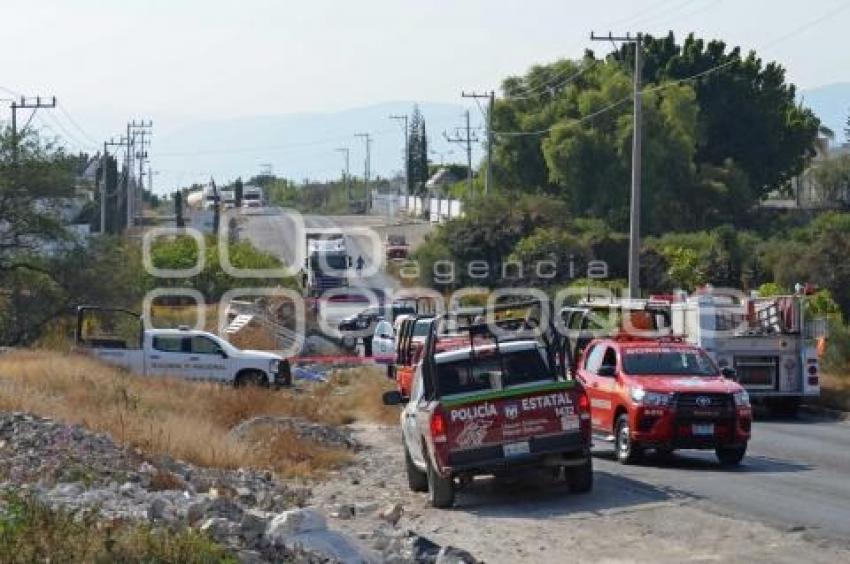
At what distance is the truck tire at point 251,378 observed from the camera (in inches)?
1628

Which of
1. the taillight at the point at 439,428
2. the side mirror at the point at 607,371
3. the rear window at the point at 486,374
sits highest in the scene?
the rear window at the point at 486,374

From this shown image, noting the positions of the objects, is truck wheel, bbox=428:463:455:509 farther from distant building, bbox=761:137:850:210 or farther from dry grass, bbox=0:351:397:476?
distant building, bbox=761:137:850:210

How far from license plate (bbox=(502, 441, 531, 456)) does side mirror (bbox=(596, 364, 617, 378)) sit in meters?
5.18

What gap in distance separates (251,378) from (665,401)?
22119 mm

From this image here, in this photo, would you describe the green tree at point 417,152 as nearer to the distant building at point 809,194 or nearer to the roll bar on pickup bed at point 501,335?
the distant building at point 809,194

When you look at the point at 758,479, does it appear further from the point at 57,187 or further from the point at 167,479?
the point at 57,187

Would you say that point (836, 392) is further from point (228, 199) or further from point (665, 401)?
point (228, 199)

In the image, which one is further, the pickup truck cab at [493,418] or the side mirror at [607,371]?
the side mirror at [607,371]

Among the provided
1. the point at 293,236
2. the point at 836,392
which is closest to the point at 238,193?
the point at 293,236

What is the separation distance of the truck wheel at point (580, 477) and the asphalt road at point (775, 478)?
98cm

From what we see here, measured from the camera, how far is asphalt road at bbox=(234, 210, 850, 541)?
54.6 ft

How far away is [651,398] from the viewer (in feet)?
70.9

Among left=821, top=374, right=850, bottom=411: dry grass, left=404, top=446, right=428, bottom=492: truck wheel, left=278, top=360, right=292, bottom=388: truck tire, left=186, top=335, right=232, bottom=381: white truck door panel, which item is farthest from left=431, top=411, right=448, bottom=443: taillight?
left=186, top=335, right=232, bottom=381: white truck door panel

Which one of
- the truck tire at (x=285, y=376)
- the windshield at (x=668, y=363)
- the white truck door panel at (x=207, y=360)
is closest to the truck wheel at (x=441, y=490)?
the windshield at (x=668, y=363)
